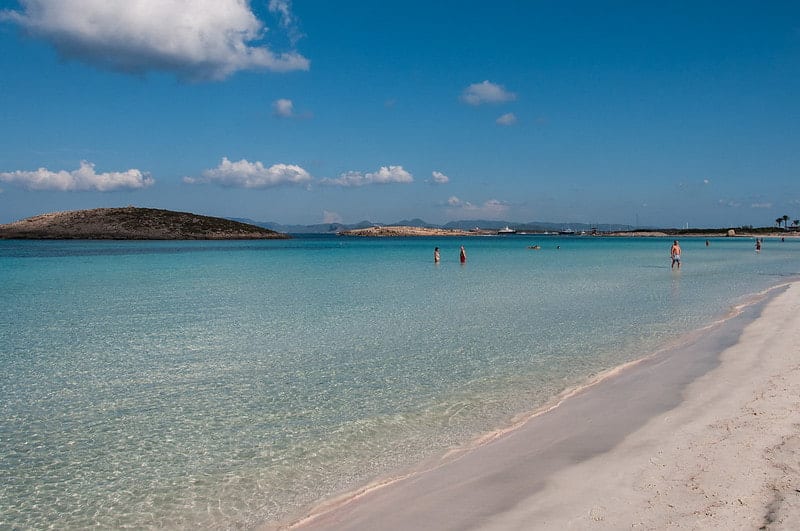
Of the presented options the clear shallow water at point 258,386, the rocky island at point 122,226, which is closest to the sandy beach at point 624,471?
the clear shallow water at point 258,386

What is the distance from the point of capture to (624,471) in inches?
244

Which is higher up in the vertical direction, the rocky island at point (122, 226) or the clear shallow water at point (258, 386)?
the rocky island at point (122, 226)

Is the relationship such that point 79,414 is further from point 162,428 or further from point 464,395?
point 464,395

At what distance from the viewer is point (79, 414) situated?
9.28 m

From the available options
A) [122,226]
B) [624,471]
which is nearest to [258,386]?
[624,471]

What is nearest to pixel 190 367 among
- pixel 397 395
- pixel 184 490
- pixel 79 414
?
pixel 79 414

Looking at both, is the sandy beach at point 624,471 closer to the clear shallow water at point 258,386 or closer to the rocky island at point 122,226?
the clear shallow water at point 258,386

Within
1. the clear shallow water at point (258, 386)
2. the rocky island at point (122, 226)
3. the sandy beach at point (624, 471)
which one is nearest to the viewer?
the sandy beach at point (624, 471)

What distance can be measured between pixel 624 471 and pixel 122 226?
478 ft

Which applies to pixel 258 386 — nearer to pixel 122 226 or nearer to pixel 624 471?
pixel 624 471

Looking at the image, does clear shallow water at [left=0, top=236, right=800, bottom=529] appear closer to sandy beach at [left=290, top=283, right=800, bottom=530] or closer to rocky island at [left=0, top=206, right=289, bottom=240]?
sandy beach at [left=290, top=283, right=800, bottom=530]

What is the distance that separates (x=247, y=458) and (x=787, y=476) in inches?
248

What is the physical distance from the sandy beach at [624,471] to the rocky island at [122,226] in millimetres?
138664

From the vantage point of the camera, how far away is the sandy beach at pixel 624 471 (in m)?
5.16
